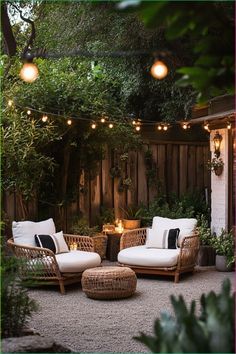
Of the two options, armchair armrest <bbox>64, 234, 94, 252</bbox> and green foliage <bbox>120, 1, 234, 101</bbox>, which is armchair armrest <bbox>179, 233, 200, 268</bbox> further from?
green foliage <bbox>120, 1, 234, 101</bbox>

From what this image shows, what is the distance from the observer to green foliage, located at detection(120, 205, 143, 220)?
29.5 ft

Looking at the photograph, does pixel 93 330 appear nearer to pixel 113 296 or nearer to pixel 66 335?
pixel 66 335

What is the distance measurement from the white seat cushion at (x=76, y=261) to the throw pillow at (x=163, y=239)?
100 cm

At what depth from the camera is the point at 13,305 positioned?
11.8ft

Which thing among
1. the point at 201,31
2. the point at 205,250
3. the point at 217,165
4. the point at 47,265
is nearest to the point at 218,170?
the point at 217,165

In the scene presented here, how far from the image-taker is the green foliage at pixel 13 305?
353 cm

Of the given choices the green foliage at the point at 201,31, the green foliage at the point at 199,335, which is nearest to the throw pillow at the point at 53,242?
the green foliage at the point at 199,335

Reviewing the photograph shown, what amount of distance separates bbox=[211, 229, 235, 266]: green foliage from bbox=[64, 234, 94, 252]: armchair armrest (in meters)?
1.90

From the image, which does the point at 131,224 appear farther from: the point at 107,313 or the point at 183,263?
the point at 107,313

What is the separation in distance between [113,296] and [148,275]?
1541 mm

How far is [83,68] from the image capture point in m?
8.74

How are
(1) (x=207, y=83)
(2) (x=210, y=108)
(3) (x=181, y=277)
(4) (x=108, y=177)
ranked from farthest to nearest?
1. (4) (x=108, y=177)
2. (2) (x=210, y=108)
3. (3) (x=181, y=277)
4. (1) (x=207, y=83)

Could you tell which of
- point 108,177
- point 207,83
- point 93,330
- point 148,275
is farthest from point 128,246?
point 207,83

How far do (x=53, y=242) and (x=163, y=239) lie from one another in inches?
61.2
